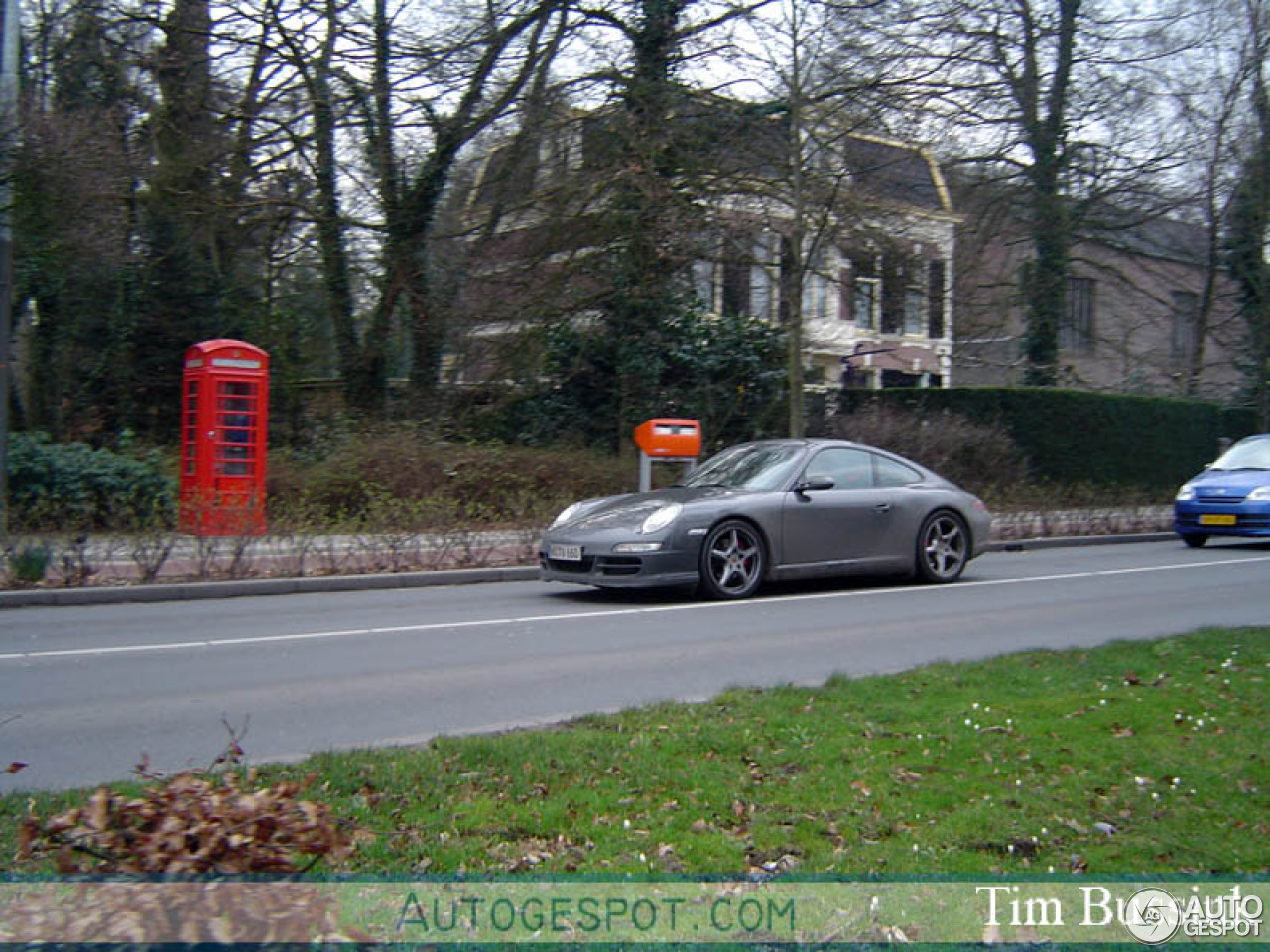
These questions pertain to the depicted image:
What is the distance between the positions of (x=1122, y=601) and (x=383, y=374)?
1501 centimetres

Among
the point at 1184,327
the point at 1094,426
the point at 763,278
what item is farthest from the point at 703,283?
the point at 1184,327

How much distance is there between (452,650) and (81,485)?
393 inches

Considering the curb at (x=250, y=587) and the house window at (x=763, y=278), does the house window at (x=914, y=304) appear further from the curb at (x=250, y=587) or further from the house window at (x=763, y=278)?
the curb at (x=250, y=587)

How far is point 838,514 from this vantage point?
39.8 ft

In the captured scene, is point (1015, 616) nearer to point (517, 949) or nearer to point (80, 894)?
point (517, 949)

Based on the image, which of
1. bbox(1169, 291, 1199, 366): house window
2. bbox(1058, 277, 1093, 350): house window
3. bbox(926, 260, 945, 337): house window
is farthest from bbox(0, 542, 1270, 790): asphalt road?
bbox(1169, 291, 1199, 366): house window

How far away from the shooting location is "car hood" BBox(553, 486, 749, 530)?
37.4 feet

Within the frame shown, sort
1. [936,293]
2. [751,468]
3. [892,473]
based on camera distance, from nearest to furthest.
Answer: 1. [751,468]
2. [892,473]
3. [936,293]

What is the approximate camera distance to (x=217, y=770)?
525cm

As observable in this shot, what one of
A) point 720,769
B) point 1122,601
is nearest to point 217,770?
point 720,769

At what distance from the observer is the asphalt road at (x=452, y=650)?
6.52 metres

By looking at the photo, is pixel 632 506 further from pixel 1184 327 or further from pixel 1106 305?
pixel 1184 327

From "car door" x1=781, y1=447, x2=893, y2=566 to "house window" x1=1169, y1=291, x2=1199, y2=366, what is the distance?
20.1 meters

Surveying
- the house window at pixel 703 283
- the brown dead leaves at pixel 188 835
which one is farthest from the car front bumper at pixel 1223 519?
the brown dead leaves at pixel 188 835
